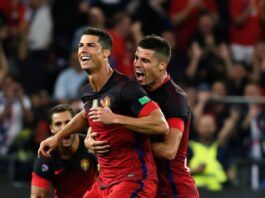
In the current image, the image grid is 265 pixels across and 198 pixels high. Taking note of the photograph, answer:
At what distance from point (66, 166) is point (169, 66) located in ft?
18.4

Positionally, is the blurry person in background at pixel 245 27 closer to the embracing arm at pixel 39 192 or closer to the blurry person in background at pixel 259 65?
the blurry person in background at pixel 259 65

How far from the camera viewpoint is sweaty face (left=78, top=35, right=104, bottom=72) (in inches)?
286

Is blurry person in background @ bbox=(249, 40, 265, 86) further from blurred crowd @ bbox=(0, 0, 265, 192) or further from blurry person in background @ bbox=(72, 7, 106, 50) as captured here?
blurry person in background @ bbox=(72, 7, 106, 50)

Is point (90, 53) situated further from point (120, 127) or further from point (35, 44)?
point (35, 44)

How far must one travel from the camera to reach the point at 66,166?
344 inches

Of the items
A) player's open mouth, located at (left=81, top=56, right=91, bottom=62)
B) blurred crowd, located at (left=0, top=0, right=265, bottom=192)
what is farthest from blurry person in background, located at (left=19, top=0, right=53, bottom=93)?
player's open mouth, located at (left=81, top=56, right=91, bottom=62)

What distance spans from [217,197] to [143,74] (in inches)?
171

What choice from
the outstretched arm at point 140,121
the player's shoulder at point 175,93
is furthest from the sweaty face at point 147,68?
the outstretched arm at point 140,121

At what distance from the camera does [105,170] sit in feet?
24.2

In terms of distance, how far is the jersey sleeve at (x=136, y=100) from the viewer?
7094mm

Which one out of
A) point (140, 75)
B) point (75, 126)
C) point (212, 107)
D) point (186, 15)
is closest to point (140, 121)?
point (140, 75)

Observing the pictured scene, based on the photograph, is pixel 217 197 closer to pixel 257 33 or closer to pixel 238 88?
pixel 238 88

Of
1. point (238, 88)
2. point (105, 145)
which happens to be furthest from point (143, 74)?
point (238, 88)

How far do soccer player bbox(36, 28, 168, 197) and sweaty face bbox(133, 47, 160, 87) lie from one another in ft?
0.73
